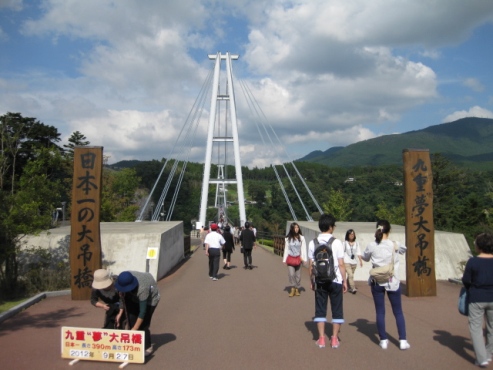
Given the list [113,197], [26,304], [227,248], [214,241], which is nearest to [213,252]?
[214,241]

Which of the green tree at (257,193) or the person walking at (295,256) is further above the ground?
the green tree at (257,193)

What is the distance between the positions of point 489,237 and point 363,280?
637 cm

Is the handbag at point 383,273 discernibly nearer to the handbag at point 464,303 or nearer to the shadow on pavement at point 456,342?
the handbag at point 464,303

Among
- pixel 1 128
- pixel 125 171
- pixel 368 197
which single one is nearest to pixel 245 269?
pixel 1 128

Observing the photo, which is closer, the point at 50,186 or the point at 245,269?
the point at 50,186

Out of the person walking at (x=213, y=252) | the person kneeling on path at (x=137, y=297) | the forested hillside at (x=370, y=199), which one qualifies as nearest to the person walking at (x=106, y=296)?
the person kneeling on path at (x=137, y=297)

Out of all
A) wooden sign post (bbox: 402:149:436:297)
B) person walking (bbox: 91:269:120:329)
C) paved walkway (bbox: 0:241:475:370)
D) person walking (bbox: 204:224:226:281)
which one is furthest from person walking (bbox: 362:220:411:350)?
person walking (bbox: 204:224:226:281)

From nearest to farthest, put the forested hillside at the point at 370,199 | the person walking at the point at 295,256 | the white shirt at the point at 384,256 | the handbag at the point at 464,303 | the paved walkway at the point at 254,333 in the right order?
the handbag at the point at 464,303 < the paved walkway at the point at 254,333 < the white shirt at the point at 384,256 < the person walking at the point at 295,256 < the forested hillside at the point at 370,199

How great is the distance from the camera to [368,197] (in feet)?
180

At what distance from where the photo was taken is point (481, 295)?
4.62 meters

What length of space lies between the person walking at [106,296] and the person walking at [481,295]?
3544 mm

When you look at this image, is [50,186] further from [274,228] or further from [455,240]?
[274,228]

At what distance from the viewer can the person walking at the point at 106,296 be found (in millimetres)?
4785

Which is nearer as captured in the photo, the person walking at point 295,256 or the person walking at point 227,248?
the person walking at point 295,256
